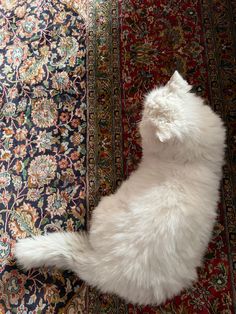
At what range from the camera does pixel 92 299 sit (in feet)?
4.29

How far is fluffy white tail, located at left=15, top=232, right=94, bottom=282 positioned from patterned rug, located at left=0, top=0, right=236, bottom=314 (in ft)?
0.53

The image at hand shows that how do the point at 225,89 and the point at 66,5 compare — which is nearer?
the point at 225,89

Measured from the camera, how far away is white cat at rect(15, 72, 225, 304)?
1.03 m

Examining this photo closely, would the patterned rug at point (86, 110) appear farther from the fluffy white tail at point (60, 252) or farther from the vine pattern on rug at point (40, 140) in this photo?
the fluffy white tail at point (60, 252)

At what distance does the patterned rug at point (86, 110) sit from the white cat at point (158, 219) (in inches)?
7.4

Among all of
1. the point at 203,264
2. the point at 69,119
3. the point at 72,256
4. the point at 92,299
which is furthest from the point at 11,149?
the point at 203,264

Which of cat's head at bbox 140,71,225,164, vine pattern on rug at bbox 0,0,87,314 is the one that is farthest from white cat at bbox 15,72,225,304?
vine pattern on rug at bbox 0,0,87,314

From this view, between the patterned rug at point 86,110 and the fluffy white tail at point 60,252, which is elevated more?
the patterned rug at point 86,110

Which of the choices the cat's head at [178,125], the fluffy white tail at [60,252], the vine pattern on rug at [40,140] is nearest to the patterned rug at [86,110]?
the vine pattern on rug at [40,140]

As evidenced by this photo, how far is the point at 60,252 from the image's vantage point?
1174 mm

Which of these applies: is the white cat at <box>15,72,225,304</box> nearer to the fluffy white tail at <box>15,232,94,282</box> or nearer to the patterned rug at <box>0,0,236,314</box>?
the fluffy white tail at <box>15,232,94,282</box>

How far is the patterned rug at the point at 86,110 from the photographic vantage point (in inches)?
52.0

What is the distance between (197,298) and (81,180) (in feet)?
2.17

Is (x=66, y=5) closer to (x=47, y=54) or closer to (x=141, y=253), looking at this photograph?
(x=47, y=54)
